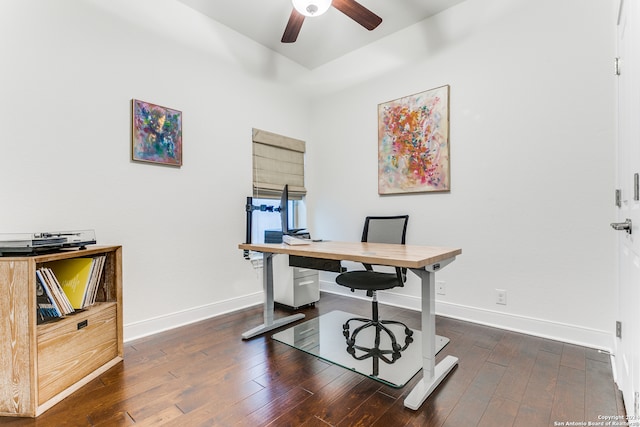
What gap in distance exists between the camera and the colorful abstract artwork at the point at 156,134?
2486 mm

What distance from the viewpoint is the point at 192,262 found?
2846 mm

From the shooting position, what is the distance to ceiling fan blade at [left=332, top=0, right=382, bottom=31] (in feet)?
7.30

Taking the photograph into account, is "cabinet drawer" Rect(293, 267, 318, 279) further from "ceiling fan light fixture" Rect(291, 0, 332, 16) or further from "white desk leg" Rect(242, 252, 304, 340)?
"ceiling fan light fixture" Rect(291, 0, 332, 16)

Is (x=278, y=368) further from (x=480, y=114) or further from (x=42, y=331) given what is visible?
(x=480, y=114)

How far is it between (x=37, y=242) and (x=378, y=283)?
2023 mm

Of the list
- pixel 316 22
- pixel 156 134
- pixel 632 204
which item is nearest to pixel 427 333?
pixel 632 204

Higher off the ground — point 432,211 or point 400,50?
point 400,50

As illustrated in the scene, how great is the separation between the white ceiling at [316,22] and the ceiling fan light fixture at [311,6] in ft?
2.59

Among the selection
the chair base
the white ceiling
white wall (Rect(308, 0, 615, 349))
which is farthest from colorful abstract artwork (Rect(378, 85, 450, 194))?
the chair base

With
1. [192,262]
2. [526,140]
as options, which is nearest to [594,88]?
[526,140]

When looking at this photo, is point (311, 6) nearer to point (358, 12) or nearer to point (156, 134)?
point (358, 12)

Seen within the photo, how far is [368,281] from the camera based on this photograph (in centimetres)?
223

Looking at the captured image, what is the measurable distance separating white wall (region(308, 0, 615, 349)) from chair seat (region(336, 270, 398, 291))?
93cm

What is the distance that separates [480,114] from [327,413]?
2609 millimetres
